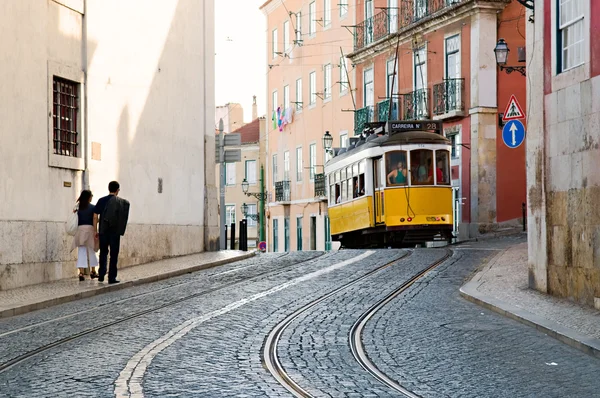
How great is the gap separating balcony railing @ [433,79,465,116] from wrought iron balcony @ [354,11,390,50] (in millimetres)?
5593

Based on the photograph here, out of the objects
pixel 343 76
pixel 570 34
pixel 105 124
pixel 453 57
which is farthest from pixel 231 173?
pixel 570 34

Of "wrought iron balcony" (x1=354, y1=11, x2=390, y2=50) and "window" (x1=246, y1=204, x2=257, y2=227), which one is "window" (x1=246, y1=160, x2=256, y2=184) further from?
"wrought iron balcony" (x1=354, y1=11, x2=390, y2=50)

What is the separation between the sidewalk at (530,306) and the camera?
1032cm

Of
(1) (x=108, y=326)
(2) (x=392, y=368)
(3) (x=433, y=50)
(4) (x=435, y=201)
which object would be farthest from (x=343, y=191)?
(2) (x=392, y=368)

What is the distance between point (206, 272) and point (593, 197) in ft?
27.2

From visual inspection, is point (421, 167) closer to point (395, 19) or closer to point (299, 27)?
point (395, 19)

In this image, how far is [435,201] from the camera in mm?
26797

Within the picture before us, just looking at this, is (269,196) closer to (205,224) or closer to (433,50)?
(433,50)

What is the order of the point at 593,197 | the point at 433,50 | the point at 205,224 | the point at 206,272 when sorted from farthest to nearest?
the point at 433,50
the point at 205,224
the point at 206,272
the point at 593,197

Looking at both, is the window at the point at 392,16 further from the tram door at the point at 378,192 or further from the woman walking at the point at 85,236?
the woman walking at the point at 85,236

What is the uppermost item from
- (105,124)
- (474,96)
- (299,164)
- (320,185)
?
(474,96)

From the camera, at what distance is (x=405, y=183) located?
26.4 m

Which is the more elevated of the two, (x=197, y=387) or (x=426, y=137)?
(x=426, y=137)

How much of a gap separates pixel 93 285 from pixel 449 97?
65.2 feet
